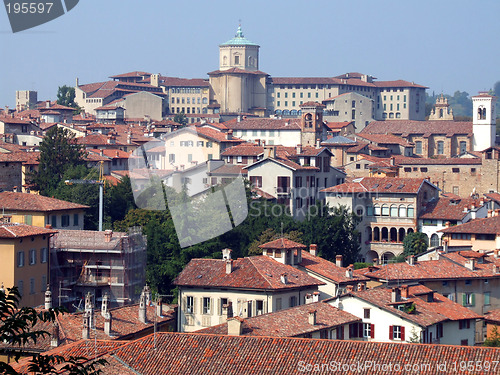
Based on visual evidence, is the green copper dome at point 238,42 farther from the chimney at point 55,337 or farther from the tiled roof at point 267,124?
the chimney at point 55,337

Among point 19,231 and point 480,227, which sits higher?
point 19,231

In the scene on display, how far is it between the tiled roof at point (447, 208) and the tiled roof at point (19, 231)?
20.5 m

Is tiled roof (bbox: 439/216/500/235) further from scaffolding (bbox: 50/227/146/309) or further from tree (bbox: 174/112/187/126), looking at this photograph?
tree (bbox: 174/112/187/126)

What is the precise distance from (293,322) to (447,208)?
2568cm

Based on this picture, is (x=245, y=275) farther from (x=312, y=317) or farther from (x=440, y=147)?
(x=440, y=147)

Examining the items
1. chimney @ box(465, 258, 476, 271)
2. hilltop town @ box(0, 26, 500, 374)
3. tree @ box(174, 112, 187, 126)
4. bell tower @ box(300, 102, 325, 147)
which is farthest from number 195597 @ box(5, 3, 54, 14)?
tree @ box(174, 112, 187, 126)

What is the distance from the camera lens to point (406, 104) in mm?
107688

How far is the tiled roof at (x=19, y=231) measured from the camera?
103 feet

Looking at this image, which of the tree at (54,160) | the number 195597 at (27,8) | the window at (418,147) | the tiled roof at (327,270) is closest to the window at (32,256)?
the tiled roof at (327,270)

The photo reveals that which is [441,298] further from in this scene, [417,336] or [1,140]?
[1,140]

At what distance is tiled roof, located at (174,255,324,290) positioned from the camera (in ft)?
97.2

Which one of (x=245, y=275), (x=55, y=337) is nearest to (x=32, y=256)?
(x=245, y=275)

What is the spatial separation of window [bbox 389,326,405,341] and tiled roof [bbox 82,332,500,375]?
596 cm

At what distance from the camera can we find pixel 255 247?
40.0 m
